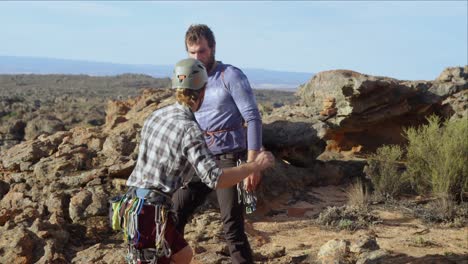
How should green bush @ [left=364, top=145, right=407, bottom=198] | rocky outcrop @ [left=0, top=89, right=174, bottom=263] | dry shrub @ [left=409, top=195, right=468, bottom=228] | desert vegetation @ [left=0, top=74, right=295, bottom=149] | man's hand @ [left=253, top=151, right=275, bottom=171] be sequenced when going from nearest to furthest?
1. man's hand @ [left=253, top=151, right=275, bottom=171]
2. rocky outcrop @ [left=0, top=89, right=174, bottom=263]
3. dry shrub @ [left=409, top=195, right=468, bottom=228]
4. green bush @ [left=364, top=145, right=407, bottom=198]
5. desert vegetation @ [left=0, top=74, right=295, bottom=149]

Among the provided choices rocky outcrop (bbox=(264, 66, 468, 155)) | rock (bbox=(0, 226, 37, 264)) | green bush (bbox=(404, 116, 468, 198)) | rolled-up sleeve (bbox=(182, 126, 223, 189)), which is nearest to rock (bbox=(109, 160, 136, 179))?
rock (bbox=(0, 226, 37, 264))

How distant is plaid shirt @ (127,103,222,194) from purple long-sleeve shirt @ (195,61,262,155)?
1.08 metres

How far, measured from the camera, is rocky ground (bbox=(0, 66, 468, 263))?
20.5 ft

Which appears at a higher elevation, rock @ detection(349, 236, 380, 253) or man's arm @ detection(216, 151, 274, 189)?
man's arm @ detection(216, 151, 274, 189)

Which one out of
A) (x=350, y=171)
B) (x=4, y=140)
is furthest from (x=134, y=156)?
(x=4, y=140)

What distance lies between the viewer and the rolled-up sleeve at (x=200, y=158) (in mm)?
3117

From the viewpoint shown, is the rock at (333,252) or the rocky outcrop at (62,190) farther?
the rocky outcrop at (62,190)

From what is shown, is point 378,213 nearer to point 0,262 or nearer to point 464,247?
point 464,247

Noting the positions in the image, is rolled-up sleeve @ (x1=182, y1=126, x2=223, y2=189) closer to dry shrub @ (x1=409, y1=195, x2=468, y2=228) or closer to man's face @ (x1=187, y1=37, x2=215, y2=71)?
man's face @ (x1=187, y1=37, x2=215, y2=71)

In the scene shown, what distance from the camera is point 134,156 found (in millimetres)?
8914

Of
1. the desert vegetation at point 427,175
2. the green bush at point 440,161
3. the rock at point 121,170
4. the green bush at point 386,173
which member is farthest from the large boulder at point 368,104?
the rock at point 121,170

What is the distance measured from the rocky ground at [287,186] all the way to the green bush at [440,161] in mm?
1197

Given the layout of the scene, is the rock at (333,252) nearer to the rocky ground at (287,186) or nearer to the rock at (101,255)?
the rocky ground at (287,186)

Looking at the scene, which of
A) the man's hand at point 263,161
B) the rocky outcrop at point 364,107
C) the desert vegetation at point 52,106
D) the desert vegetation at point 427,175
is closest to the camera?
the man's hand at point 263,161
